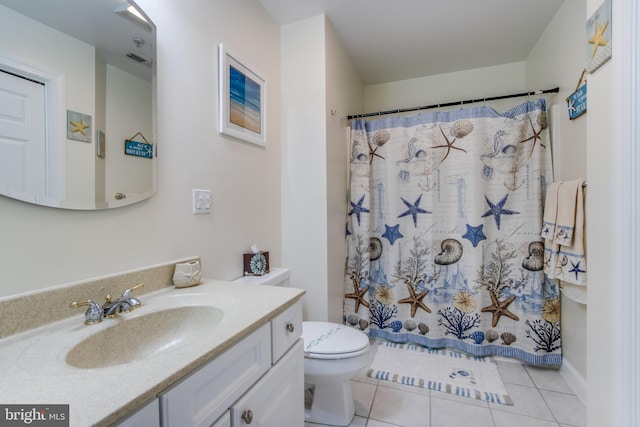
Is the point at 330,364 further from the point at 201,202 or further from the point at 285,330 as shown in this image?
the point at 201,202

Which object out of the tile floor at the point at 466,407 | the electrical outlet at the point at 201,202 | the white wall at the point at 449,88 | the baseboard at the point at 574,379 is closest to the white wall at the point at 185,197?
the electrical outlet at the point at 201,202

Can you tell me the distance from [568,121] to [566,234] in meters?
0.72

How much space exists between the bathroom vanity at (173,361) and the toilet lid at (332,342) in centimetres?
26

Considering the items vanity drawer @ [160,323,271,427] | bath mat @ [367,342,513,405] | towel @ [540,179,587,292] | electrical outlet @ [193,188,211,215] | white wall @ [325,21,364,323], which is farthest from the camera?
white wall @ [325,21,364,323]

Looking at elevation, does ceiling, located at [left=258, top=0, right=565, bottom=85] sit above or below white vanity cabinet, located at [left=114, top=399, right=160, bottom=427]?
above

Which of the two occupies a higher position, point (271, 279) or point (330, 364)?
point (271, 279)

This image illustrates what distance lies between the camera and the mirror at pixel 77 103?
750 mm

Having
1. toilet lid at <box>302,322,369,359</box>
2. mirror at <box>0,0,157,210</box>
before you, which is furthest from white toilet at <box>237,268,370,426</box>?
mirror at <box>0,0,157,210</box>

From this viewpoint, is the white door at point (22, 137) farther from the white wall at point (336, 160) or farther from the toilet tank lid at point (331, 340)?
the white wall at point (336, 160)

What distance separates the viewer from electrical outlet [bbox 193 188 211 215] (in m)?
1.28

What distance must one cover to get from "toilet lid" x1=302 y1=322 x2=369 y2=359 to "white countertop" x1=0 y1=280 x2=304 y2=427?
1.76 feet

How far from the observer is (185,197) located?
124cm

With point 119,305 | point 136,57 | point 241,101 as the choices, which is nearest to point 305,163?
point 241,101

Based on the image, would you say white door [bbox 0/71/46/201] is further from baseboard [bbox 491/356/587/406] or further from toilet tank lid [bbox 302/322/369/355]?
baseboard [bbox 491/356/587/406]
